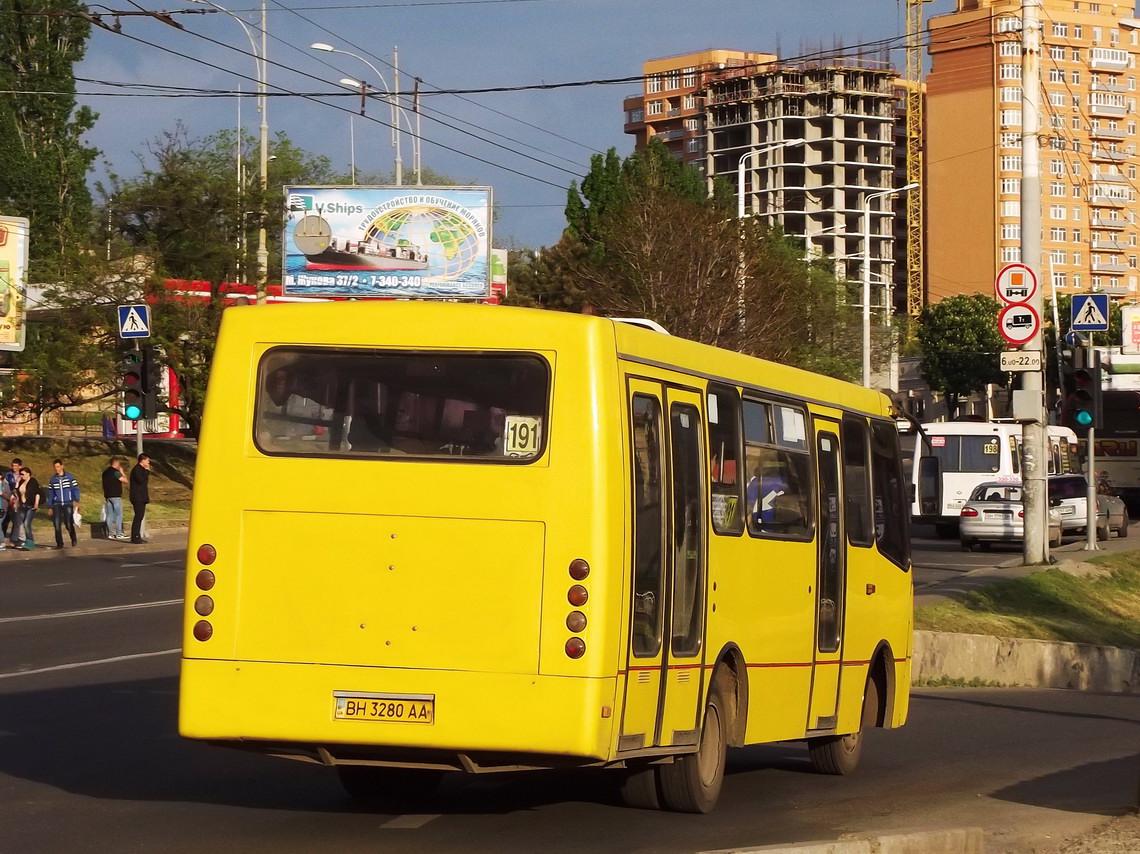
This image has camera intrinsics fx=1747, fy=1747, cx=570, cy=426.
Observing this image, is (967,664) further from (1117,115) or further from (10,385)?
(1117,115)

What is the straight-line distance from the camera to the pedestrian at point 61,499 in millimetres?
33250

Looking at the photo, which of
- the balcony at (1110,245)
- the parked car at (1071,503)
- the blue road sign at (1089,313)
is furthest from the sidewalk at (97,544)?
the balcony at (1110,245)

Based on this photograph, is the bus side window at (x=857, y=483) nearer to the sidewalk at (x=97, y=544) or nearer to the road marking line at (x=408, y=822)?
the road marking line at (x=408, y=822)

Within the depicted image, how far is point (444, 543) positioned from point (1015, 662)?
12.8 m

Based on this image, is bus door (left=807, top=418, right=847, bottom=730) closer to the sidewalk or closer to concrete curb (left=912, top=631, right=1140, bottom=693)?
concrete curb (left=912, top=631, right=1140, bottom=693)

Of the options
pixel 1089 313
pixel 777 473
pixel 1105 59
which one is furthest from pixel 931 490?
pixel 1105 59

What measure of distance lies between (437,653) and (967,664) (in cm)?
1238

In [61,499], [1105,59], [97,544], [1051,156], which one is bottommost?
[97,544]

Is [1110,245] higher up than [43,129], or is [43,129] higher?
[1110,245]

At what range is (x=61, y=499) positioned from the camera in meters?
33.7

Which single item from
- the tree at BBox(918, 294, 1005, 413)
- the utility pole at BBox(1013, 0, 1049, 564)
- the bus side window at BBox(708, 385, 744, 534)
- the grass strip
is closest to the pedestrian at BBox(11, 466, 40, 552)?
the utility pole at BBox(1013, 0, 1049, 564)

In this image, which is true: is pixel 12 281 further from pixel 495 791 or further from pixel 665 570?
pixel 665 570

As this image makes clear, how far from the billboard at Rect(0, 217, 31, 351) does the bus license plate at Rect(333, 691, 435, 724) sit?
37.9 metres

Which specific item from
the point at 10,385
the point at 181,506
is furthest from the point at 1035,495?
the point at 10,385
